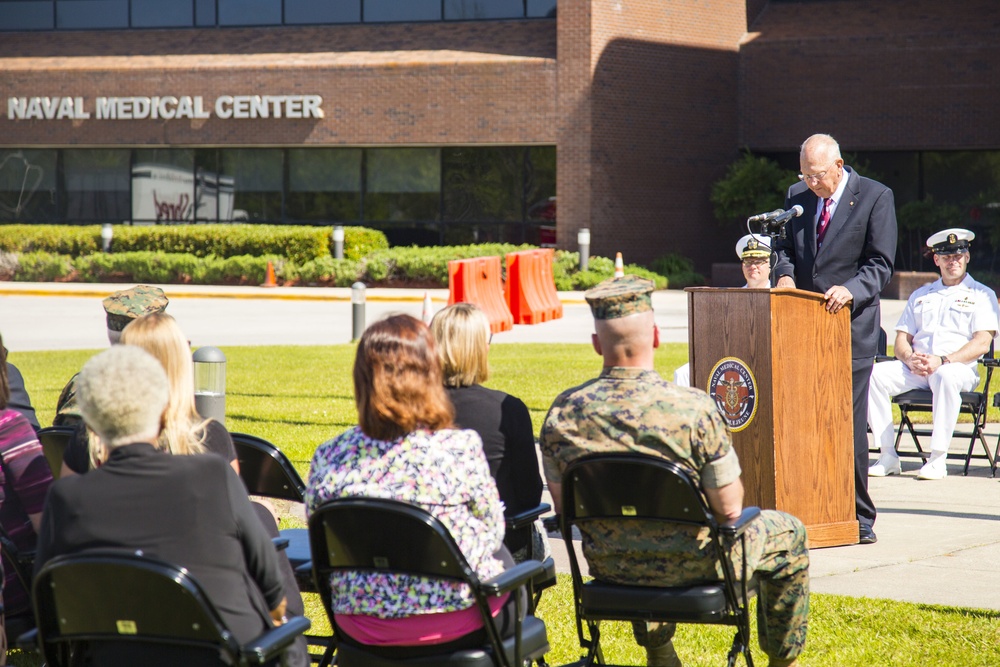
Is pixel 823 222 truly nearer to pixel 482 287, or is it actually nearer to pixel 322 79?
pixel 482 287

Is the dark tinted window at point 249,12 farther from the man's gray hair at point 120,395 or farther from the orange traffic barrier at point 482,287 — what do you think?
the man's gray hair at point 120,395

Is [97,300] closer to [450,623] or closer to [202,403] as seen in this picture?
[202,403]

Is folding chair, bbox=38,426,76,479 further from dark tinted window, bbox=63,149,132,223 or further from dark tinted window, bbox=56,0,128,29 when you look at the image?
dark tinted window, bbox=56,0,128,29

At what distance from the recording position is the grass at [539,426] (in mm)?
4805

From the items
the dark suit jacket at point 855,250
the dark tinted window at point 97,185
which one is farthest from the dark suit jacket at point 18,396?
the dark tinted window at point 97,185

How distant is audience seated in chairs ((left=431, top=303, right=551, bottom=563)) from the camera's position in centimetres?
450

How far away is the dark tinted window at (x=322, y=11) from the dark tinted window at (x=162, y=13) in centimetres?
290

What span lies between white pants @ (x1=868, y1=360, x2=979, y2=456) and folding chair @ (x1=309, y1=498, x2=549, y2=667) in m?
5.43

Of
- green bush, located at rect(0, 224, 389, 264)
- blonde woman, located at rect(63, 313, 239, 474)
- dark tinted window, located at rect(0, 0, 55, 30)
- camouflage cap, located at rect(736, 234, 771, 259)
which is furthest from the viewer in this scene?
dark tinted window, located at rect(0, 0, 55, 30)

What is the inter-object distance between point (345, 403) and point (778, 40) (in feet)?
72.9

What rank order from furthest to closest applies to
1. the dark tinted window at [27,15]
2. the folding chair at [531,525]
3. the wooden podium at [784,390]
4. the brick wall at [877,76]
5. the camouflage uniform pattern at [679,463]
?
the dark tinted window at [27,15], the brick wall at [877,76], the wooden podium at [784,390], the folding chair at [531,525], the camouflage uniform pattern at [679,463]

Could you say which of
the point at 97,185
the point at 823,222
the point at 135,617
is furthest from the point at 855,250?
the point at 97,185

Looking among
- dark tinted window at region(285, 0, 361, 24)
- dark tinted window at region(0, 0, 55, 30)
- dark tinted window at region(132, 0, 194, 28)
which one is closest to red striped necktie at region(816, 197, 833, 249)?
dark tinted window at region(285, 0, 361, 24)

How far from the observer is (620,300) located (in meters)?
4.06
